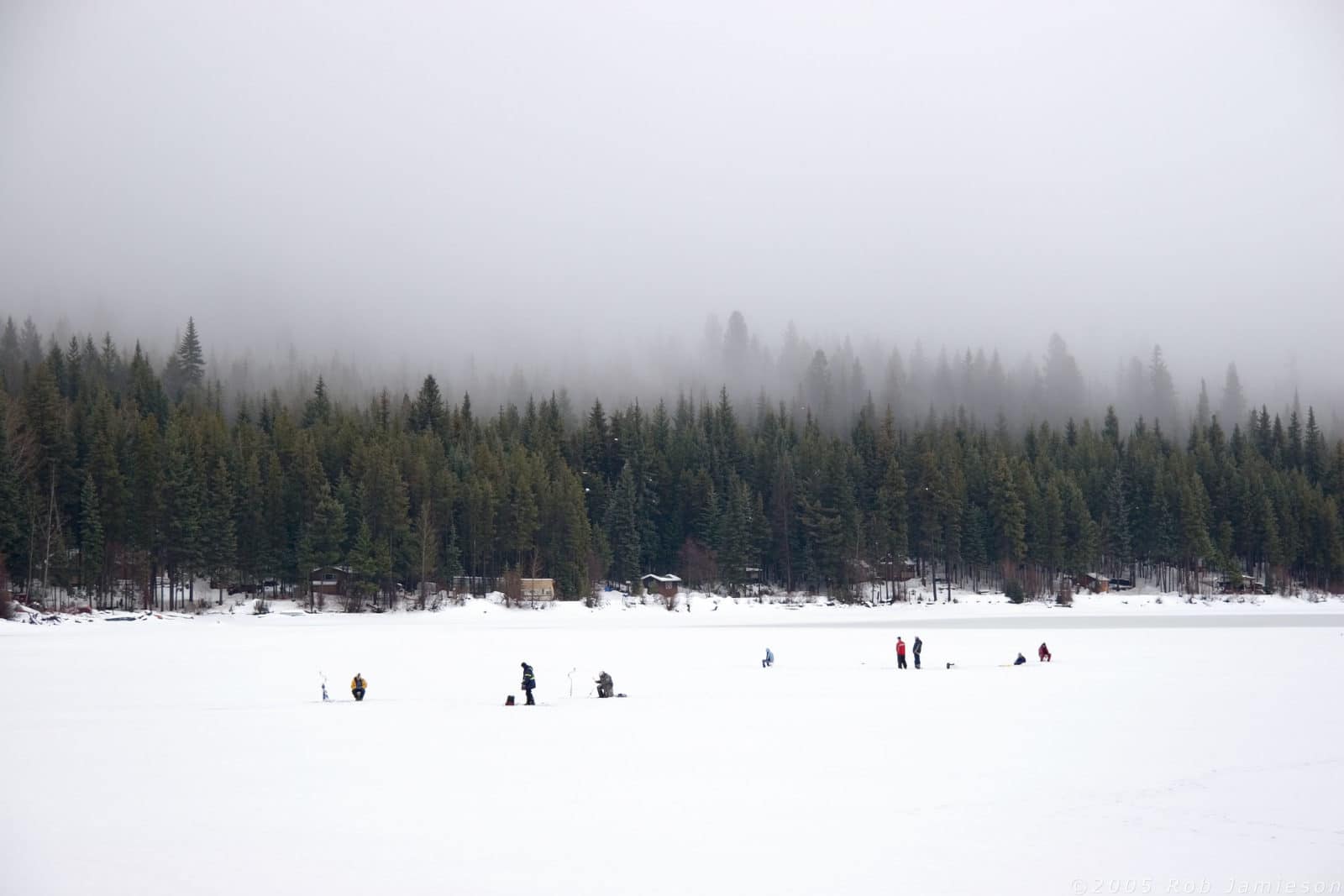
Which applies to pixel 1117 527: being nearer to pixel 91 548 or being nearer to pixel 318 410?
pixel 318 410

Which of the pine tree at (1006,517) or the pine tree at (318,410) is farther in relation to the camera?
the pine tree at (318,410)

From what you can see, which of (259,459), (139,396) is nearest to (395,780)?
(259,459)

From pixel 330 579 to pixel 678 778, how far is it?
6983 centimetres

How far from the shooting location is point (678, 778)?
15594 mm

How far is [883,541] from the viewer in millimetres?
93875

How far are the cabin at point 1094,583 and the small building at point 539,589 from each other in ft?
181

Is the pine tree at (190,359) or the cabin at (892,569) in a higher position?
the pine tree at (190,359)

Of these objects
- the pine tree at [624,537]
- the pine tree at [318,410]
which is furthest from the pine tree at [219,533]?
the pine tree at [624,537]

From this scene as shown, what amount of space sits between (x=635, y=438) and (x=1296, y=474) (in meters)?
77.6

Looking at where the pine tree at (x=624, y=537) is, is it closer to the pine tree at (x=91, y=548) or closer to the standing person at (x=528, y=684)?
the pine tree at (x=91, y=548)

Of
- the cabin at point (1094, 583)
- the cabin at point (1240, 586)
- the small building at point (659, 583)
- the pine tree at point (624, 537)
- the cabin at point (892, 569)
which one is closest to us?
the small building at point (659, 583)

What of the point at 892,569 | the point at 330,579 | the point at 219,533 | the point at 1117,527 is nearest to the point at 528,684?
the point at 219,533

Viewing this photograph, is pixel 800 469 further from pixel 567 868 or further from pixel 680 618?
pixel 567 868

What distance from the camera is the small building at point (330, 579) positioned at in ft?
249
